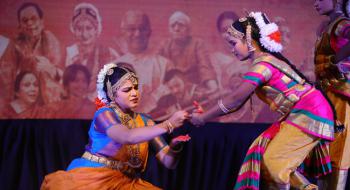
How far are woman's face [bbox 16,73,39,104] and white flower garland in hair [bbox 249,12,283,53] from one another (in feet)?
7.78

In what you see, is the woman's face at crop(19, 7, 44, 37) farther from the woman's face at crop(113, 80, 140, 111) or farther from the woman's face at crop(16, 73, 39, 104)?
the woman's face at crop(113, 80, 140, 111)

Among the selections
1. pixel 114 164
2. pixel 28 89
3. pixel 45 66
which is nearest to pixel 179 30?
pixel 45 66

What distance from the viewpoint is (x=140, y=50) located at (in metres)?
4.57

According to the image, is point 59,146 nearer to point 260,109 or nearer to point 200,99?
point 200,99

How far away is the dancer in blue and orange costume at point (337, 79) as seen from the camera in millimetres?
2914

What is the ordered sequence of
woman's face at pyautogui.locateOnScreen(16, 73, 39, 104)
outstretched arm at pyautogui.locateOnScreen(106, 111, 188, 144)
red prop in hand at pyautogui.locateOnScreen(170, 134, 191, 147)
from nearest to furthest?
outstretched arm at pyautogui.locateOnScreen(106, 111, 188, 144)
red prop in hand at pyautogui.locateOnScreen(170, 134, 191, 147)
woman's face at pyautogui.locateOnScreen(16, 73, 39, 104)

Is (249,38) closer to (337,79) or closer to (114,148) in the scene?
(337,79)

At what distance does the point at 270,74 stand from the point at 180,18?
1.98 m

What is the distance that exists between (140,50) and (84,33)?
0.50m

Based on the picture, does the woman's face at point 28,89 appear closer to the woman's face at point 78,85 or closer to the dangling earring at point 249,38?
the woman's face at point 78,85

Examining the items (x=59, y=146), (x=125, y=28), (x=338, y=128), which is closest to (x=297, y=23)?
(x=125, y=28)

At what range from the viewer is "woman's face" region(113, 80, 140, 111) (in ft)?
9.43

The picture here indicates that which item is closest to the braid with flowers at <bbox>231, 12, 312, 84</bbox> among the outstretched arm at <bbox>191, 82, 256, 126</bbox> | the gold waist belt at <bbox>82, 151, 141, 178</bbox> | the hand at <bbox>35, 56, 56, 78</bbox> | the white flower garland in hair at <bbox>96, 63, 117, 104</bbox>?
the outstretched arm at <bbox>191, 82, 256, 126</bbox>

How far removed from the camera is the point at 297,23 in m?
4.55
